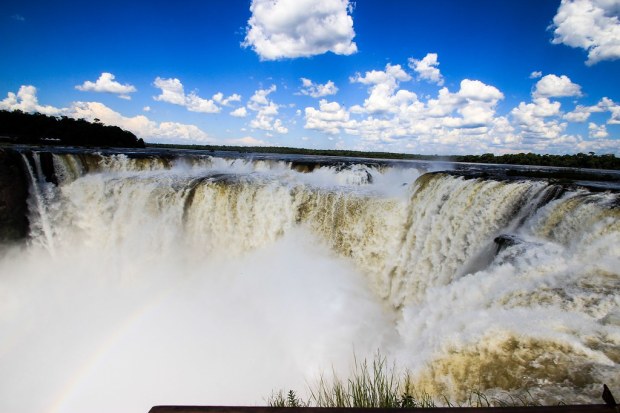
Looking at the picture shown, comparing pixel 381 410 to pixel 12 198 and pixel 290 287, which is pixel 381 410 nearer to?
pixel 290 287

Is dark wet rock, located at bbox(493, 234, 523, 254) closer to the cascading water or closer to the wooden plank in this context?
the cascading water

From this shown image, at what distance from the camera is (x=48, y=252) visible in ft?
56.1

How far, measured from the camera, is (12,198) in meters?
17.2

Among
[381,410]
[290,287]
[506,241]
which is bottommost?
[290,287]

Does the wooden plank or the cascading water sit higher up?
the wooden plank

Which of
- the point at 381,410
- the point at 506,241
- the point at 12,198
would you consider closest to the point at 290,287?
the point at 506,241

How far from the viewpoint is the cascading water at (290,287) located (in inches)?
186

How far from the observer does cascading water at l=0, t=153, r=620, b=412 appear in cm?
472

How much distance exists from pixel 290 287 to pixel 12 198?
14869 mm

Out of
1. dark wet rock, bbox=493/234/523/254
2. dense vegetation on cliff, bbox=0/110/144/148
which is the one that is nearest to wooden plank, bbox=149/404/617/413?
dark wet rock, bbox=493/234/523/254

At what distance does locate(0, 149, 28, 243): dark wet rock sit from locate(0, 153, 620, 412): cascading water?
17.5 inches

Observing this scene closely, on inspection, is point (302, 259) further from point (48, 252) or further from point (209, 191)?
point (48, 252)

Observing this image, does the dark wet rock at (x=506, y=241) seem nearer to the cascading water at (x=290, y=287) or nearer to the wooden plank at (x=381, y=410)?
the cascading water at (x=290, y=287)

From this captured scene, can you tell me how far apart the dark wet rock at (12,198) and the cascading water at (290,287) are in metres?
0.45
